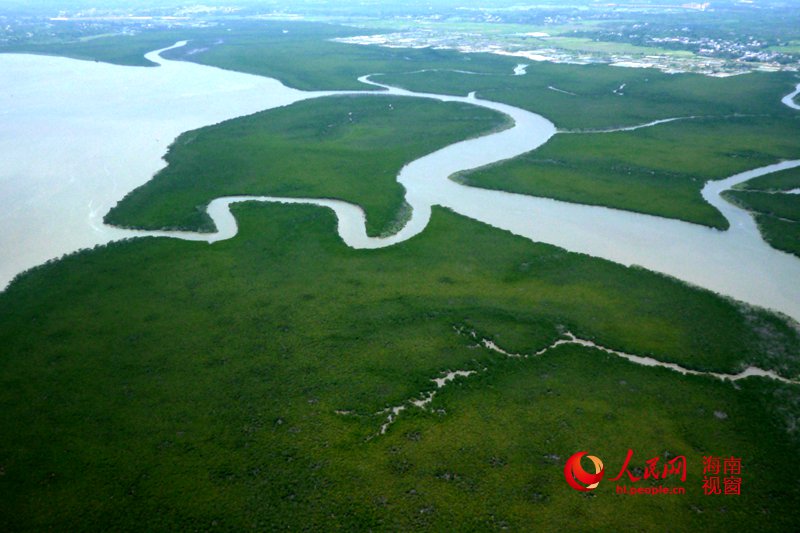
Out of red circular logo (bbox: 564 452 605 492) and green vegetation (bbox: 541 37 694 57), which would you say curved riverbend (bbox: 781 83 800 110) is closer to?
green vegetation (bbox: 541 37 694 57)

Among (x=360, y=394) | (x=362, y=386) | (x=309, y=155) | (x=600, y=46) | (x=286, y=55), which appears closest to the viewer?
(x=360, y=394)

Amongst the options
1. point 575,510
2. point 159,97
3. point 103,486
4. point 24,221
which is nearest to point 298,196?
point 24,221

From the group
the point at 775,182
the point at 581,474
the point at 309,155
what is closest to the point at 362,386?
the point at 581,474

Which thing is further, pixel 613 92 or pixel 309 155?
pixel 613 92

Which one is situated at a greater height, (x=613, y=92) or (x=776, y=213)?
(x=613, y=92)

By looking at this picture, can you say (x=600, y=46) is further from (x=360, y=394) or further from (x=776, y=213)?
(x=360, y=394)

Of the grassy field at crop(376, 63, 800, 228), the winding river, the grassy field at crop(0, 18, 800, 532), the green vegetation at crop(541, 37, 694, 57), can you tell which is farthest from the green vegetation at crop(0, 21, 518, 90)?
the grassy field at crop(0, 18, 800, 532)

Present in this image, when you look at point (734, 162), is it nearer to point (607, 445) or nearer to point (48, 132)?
point (607, 445)

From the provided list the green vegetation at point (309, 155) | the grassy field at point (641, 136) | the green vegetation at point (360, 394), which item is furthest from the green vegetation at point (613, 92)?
the green vegetation at point (360, 394)

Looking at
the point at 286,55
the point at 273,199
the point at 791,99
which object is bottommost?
the point at 273,199
